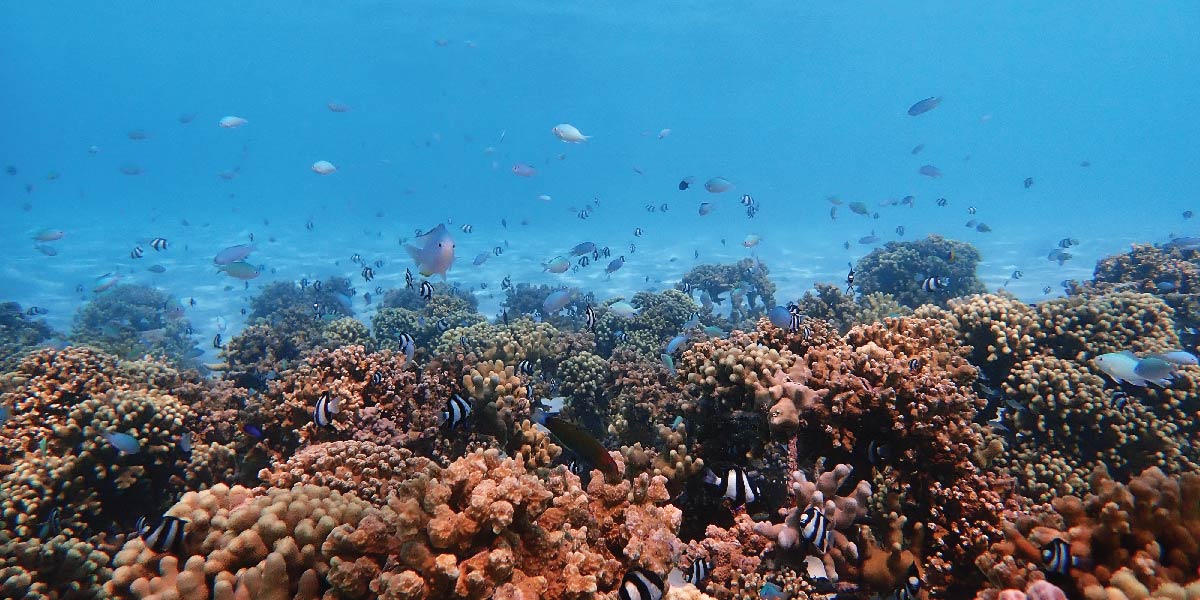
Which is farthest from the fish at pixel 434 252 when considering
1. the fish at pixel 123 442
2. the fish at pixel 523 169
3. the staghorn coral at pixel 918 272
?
the staghorn coral at pixel 918 272

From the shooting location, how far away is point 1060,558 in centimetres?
269

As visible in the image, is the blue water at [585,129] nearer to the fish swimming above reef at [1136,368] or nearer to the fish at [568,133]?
the fish at [568,133]

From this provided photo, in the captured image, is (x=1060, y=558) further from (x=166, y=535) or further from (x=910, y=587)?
(x=166, y=535)

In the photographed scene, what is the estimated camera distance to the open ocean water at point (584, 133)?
29547 mm

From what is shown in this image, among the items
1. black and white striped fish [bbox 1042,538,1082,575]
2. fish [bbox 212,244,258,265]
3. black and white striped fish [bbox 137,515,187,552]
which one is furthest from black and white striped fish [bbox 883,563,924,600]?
fish [bbox 212,244,258,265]

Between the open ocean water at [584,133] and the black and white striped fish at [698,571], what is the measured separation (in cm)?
1034

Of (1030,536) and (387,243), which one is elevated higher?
(387,243)

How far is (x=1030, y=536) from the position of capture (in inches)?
119

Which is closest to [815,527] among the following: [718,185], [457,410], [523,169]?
[457,410]

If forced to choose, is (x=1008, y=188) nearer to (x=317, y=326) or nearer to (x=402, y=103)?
(x=402, y=103)

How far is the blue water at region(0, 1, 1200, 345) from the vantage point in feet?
121

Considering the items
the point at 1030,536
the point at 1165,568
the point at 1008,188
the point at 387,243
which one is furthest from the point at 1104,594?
the point at 1008,188

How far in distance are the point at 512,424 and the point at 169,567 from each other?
2.91 m

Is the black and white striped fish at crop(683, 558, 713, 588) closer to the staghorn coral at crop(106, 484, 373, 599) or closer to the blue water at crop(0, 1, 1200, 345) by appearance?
the staghorn coral at crop(106, 484, 373, 599)
